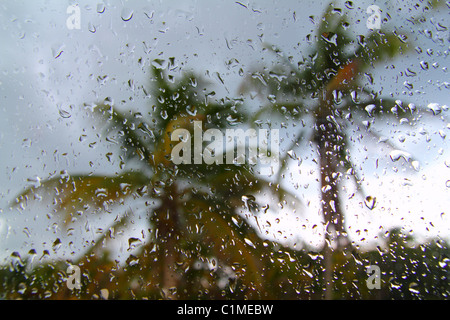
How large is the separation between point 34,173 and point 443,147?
161cm

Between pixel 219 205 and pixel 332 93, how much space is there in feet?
2.26

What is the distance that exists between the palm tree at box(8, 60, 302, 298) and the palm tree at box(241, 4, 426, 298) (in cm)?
21

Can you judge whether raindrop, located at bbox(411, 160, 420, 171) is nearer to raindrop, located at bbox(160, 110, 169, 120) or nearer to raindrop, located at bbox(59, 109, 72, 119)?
raindrop, located at bbox(160, 110, 169, 120)

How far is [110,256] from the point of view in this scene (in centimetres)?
112

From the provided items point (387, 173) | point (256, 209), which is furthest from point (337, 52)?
point (256, 209)

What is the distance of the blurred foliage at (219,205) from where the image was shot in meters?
1.11

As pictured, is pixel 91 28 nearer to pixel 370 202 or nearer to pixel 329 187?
pixel 329 187

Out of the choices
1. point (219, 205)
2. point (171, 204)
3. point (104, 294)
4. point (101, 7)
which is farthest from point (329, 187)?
point (101, 7)

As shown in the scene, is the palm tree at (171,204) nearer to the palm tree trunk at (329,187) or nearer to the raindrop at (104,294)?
the raindrop at (104,294)

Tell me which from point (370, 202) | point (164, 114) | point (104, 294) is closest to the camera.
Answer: point (104, 294)

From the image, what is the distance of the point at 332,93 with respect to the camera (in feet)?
4.37

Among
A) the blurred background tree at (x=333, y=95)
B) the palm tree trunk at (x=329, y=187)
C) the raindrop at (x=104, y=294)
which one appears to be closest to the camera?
the raindrop at (x=104, y=294)

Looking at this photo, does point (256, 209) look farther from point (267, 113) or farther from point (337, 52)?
point (337, 52)

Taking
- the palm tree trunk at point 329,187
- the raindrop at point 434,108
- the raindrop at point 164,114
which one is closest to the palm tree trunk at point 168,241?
the raindrop at point 164,114
